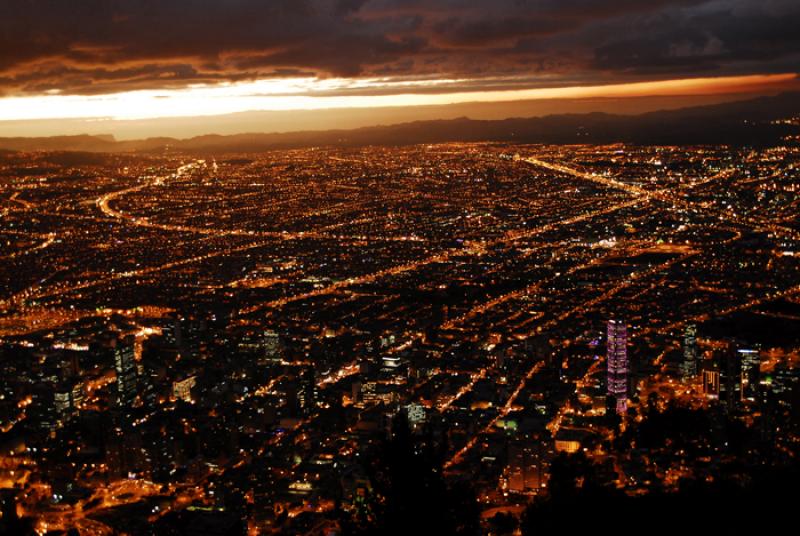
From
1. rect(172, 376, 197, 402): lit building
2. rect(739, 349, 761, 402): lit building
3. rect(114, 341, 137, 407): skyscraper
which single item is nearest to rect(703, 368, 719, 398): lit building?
rect(739, 349, 761, 402): lit building

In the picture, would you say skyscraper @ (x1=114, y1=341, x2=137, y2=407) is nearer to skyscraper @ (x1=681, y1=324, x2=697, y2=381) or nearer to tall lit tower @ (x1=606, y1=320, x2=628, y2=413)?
tall lit tower @ (x1=606, y1=320, x2=628, y2=413)

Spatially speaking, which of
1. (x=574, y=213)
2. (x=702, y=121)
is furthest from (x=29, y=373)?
(x=702, y=121)

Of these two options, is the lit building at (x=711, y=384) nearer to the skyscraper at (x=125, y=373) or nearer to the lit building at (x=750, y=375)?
the lit building at (x=750, y=375)

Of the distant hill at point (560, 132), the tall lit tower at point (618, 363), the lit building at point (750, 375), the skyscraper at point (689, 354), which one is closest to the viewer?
the lit building at point (750, 375)

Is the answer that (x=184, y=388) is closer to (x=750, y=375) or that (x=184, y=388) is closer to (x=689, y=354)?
(x=689, y=354)

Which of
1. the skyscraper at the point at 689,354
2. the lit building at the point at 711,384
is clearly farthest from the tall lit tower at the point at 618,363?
the lit building at the point at 711,384

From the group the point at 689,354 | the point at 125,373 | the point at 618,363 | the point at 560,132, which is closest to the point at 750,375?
the point at 689,354

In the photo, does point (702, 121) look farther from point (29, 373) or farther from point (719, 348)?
point (29, 373)
